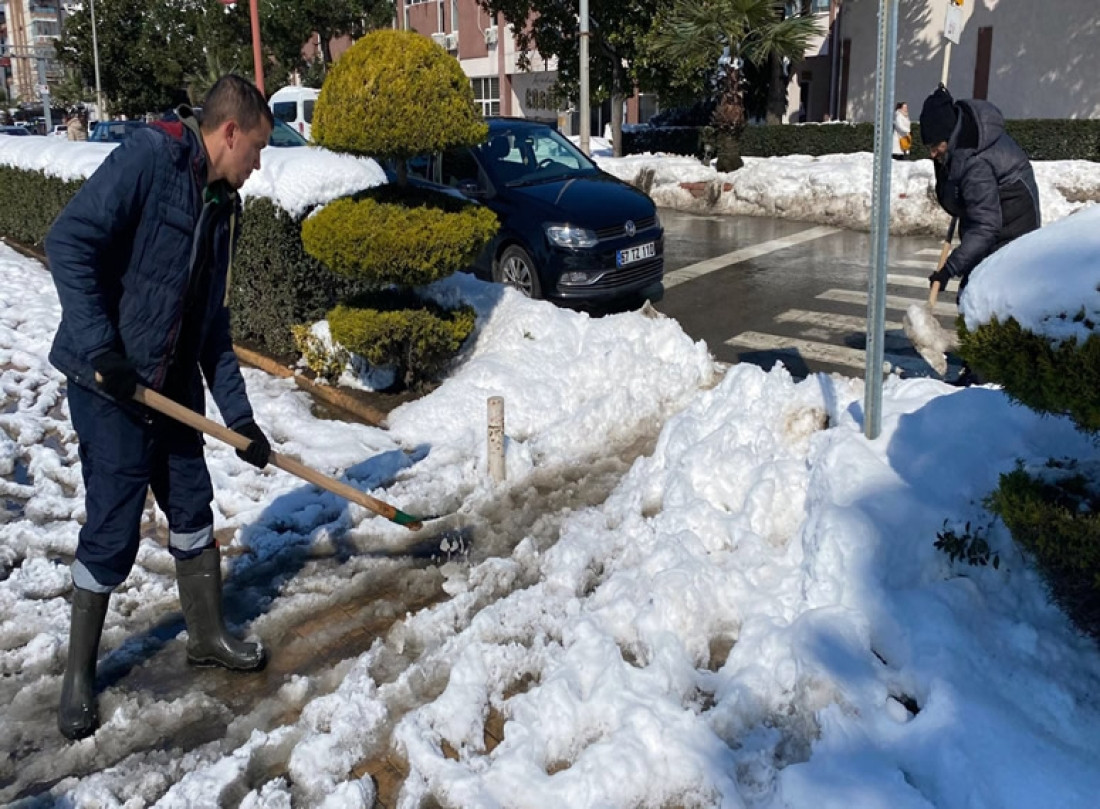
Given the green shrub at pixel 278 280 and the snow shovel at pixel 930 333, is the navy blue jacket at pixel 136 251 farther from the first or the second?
the snow shovel at pixel 930 333

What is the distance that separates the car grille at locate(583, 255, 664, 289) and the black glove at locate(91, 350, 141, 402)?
5.59m

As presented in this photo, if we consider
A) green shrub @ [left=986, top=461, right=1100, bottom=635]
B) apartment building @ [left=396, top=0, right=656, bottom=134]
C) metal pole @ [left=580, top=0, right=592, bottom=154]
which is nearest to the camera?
green shrub @ [left=986, top=461, right=1100, bottom=635]

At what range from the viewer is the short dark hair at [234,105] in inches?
133

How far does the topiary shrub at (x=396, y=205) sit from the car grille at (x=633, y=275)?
2.14 meters

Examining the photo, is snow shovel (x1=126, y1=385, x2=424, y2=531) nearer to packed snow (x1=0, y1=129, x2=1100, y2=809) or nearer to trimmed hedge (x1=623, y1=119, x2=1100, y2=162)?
packed snow (x1=0, y1=129, x2=1100, y2=809)

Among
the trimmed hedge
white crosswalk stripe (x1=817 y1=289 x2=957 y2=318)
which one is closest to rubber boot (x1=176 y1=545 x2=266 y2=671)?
white crosswalk stripe (x1=817 y1=289 x2=957 y2=318)

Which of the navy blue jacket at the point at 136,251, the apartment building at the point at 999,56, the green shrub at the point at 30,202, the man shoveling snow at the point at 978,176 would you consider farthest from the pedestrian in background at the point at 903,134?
the navy blue jacket at the point at 136,251

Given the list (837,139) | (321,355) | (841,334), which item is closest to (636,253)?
(841,334)

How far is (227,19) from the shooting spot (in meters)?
35.3

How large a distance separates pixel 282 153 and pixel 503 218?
→ 198 centimetres

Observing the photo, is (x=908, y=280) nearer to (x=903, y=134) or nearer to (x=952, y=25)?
(x=952, y=25)

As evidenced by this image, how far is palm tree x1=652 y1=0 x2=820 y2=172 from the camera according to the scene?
17953 mm

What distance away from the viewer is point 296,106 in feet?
79.1

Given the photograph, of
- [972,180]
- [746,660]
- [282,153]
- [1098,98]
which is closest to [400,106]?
[282,153]
